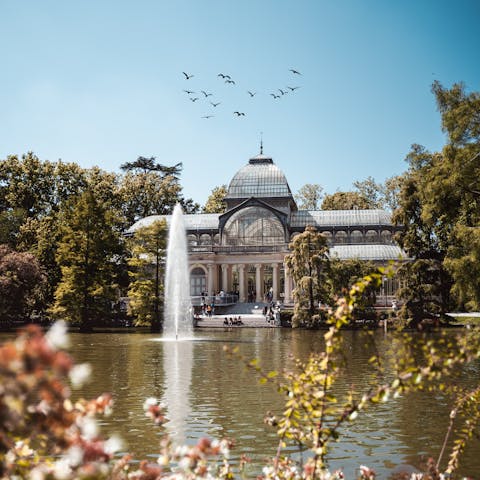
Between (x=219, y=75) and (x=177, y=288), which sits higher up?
(x=219, y=75)

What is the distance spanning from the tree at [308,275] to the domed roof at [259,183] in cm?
2475

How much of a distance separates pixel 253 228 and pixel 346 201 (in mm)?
22321

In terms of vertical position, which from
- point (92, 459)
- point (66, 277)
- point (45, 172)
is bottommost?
point (92, 459)

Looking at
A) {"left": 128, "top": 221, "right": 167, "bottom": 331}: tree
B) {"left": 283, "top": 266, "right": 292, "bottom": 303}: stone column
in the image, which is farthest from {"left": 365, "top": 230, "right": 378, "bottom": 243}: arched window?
{"left": 128, "top": 221, "right": 167, "bottom": 331}: tree

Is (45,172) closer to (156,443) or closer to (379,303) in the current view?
(379,303)

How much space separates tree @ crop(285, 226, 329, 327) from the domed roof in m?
24.7

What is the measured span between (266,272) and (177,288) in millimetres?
40175

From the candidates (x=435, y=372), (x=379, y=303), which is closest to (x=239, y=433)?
(x=435, y=372)

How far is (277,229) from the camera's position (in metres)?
68.1

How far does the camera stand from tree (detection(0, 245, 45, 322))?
158 ft

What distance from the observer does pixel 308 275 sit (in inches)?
1908

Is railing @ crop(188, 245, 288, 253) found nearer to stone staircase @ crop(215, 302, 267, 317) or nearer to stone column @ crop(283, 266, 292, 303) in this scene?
stone column @ crop(283, 266, 292, 303)

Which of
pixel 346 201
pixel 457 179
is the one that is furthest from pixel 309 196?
pixel 457 179

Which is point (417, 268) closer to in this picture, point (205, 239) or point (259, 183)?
point (205, 239)
